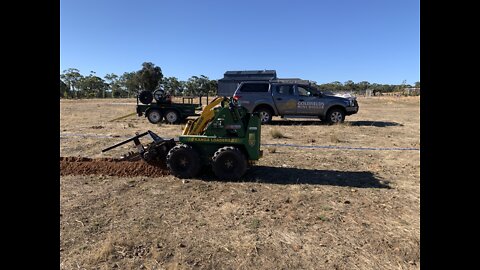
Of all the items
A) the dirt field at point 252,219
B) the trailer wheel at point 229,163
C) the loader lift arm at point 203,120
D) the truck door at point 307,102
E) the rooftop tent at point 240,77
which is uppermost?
the rooftop tent at point 240,77

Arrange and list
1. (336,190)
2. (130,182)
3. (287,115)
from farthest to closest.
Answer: (287,115), (130,182), (336,190)

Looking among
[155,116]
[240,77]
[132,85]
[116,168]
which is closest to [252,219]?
[116,168]

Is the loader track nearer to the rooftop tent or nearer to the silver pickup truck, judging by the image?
the silver pickup truck

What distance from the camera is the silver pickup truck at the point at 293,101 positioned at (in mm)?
15148

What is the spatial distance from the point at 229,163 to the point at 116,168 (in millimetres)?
2405

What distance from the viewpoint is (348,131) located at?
43.4 feet

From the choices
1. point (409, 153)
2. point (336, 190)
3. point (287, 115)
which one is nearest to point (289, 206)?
point (336, 190)

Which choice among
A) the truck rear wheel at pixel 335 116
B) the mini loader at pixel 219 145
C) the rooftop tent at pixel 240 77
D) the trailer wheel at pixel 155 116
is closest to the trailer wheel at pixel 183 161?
the mini loader at pixel 219 145

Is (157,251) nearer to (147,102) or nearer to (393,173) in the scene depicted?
(393,173)

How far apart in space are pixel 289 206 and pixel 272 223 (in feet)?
2.22

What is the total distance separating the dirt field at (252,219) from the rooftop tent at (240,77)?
32135mm

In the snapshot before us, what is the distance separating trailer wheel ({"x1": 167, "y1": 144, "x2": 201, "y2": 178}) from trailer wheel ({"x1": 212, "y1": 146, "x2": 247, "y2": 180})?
1.18ft

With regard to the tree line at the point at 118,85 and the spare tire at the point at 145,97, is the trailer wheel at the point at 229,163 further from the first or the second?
the tree line at the point at 118,85
